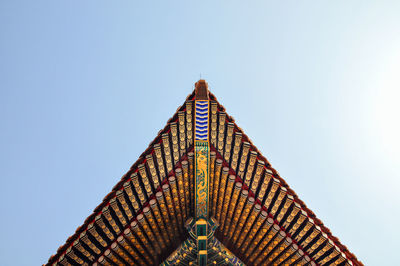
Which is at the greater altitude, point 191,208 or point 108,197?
point 191,208

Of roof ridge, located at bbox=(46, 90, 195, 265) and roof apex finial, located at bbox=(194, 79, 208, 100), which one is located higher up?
roof apex finial, located at bbox=(194, 79, 208, 100)

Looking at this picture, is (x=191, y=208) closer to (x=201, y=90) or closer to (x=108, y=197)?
(x=108, y=197)

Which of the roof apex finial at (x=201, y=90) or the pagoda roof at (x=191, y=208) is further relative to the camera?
the pagoda roof at (x=191, y=208)

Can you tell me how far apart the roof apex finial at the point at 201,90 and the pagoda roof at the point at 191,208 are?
3 cm

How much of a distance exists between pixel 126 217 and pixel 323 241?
6039 mm

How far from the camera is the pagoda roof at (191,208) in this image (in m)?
8.02

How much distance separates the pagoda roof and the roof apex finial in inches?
1.1

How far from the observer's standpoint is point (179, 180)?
8742 millimetres

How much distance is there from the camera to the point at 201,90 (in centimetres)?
793

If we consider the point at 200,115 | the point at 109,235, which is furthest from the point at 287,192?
the point at 109,235

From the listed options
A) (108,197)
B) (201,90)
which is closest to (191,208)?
(108,197)

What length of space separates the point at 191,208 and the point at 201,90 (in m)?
4.09

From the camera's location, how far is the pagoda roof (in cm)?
802

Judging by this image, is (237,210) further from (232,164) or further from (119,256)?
(119,256)
